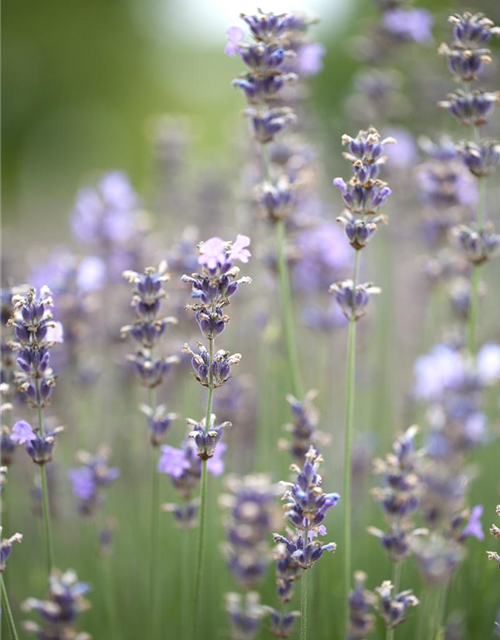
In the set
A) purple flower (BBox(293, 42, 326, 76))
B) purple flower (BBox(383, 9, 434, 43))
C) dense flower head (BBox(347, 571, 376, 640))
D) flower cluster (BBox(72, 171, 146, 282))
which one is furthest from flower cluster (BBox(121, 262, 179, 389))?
purple flower (BBox(383, 9, 434, 43))

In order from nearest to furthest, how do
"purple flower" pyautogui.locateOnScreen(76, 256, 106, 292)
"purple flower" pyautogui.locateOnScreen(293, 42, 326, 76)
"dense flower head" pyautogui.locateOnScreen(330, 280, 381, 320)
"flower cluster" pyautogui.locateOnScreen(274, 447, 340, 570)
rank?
"flower cluster" pyautogui.locateOnScreen(274, 447, 340, 570)
"dense flower head" pyautogui.locateOnScreen(330, 280, 381, 320)
"purple flower" pyautogui.locateOnScreen(293, 42, 326, 76)
"purple flower" pyautogui.locateOnScreen(76, 256, 106, 292)

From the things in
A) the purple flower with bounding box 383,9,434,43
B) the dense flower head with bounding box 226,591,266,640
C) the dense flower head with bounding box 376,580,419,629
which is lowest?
the dense flower head with bounding box 226,591,266,640

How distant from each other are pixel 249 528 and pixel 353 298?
76 centimetres

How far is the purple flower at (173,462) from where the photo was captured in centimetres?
195

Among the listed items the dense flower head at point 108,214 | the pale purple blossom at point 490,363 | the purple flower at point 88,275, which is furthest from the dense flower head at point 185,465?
the dense flower head at point 108,214

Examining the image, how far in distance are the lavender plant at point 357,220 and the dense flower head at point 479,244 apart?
415 mm

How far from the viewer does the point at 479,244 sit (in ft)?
7.16

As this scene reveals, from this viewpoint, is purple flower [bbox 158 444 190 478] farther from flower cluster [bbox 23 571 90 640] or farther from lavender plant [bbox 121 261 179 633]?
flower cluster [bbox 23 571 90 640]

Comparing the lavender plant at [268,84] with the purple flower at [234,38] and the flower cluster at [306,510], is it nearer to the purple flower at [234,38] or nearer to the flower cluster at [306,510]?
the purple flower at [234,38]

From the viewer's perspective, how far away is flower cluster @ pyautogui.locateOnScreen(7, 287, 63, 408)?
1712mm

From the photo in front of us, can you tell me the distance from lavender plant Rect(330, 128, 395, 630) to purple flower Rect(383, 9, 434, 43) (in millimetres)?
1481

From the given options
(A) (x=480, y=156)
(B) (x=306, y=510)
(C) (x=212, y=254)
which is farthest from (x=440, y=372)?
(C) (x=212, y=254)

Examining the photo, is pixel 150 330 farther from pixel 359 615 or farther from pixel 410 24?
pixel 410 24

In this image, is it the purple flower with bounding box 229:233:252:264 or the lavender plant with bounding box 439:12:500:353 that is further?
the lavender plant with bounding box 439:12:500:353
